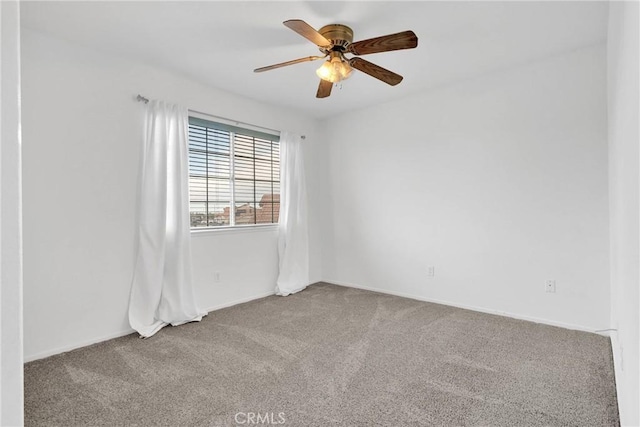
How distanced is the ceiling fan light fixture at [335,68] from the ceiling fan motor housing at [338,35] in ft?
0.24

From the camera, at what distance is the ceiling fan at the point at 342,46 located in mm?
2043

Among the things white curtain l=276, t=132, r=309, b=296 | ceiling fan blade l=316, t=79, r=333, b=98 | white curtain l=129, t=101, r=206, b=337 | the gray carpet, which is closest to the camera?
the gray carpet

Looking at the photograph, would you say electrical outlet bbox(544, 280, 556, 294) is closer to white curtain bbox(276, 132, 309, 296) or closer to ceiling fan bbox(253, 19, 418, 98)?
ceiling fan bbox(253, 19, 418, 98)

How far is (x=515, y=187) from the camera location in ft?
10.4

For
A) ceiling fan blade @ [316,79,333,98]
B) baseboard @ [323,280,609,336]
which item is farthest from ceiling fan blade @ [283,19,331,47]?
baseboard @ [323,280,609,336]

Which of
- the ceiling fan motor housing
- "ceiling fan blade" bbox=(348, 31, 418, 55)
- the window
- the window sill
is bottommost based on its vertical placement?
the window sill

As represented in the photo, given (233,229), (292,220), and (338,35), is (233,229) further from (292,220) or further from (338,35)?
(338,35)

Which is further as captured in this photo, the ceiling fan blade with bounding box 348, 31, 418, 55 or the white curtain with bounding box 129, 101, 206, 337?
the white curtain with bounding box 129, 101, 206, 337

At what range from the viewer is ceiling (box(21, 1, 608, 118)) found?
2.20 metres

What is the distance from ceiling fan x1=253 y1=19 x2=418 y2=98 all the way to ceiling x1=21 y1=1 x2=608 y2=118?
10cm

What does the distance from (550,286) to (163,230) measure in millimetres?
3594

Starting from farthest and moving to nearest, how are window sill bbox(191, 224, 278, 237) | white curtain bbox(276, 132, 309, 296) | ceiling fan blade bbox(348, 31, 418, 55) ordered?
white curtain bbox(276, 132, 309, 296) < window sill bbox(191, 224, 278, 237) < ceiling fan blade bbox(348, 31, 418, 55)

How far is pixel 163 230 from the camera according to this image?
305 cm

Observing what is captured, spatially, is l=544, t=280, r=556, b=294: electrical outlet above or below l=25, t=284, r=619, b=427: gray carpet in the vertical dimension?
above
